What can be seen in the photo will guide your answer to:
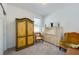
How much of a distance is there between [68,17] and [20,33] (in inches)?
88.4

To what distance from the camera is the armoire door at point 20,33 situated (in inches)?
116

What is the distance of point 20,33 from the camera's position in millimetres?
3049

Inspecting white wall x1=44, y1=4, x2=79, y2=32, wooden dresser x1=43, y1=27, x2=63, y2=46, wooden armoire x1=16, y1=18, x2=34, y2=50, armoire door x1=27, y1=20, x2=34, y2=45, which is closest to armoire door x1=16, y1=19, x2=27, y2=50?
wooden armoire x1=16, y1=18, x2=34, y2=50

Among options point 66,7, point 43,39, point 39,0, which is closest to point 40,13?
point 66,7

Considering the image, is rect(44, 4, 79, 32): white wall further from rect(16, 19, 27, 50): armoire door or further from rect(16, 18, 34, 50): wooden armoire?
rect(16, 19, 27, 50): armoire door

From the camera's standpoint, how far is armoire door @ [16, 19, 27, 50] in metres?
2.95

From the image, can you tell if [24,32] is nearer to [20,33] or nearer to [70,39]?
[20,33]

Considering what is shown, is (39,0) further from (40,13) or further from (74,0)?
(40,13)

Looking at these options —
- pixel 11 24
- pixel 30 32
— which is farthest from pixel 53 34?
pixel 11 24

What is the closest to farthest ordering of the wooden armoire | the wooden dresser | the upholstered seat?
the upholstered seat → the wooden armoire → the wooden dresser

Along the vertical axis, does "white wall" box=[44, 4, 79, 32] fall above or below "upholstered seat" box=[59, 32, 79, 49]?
above

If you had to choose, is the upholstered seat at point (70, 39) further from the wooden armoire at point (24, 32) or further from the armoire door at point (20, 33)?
the armoire door at point (20, 33)

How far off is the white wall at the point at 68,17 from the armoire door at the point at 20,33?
181cm

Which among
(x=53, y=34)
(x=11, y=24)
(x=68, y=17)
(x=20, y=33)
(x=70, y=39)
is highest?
(x=68, y=17)
